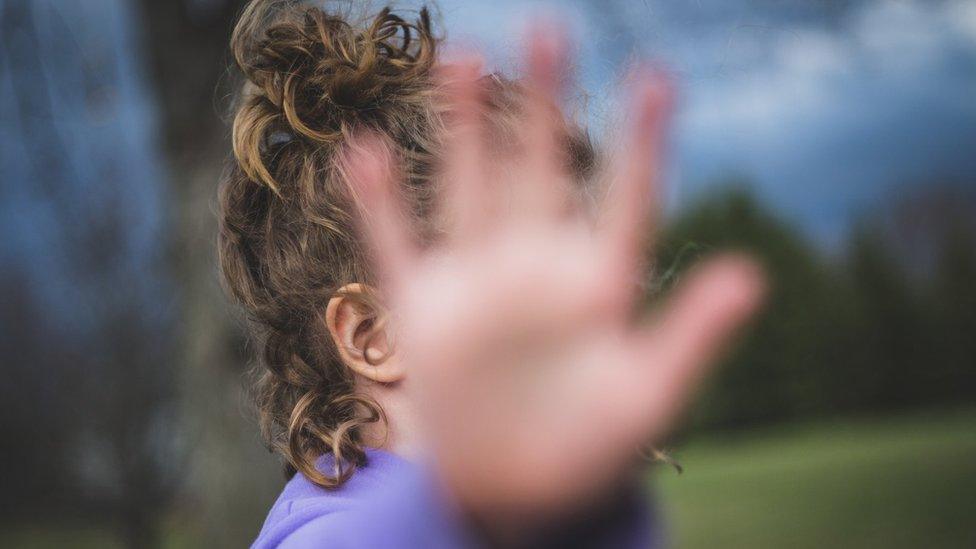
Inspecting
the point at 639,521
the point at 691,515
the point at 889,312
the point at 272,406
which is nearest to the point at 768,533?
the point at 691,515

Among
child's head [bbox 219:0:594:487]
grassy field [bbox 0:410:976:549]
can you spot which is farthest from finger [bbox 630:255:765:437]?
grassy field [bbox 0:410:976:549]

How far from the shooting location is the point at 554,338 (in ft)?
2.20

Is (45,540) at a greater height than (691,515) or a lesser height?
greater

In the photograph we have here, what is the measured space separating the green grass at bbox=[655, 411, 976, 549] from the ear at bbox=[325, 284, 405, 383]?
182 inches

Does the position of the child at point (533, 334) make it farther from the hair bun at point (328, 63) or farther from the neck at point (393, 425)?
the hair bun at point (328, 63)

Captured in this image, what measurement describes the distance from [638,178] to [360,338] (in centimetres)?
72

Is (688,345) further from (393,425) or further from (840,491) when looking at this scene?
(840,491)

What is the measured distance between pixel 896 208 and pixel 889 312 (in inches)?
89.4

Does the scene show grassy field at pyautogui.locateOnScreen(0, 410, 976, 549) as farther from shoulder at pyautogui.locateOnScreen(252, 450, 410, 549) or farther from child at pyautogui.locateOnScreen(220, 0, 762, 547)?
child at pyautogui.locateOnScreen(220, 0, 762, 547)

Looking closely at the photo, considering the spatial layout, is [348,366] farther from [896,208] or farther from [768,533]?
[896,208]

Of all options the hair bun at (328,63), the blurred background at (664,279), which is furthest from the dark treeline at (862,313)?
the hair bun at (328,63)

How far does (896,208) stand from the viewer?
63.5 ft

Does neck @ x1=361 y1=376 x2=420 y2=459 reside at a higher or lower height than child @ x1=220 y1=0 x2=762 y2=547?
lower

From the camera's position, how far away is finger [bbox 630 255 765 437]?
25.2 inches
